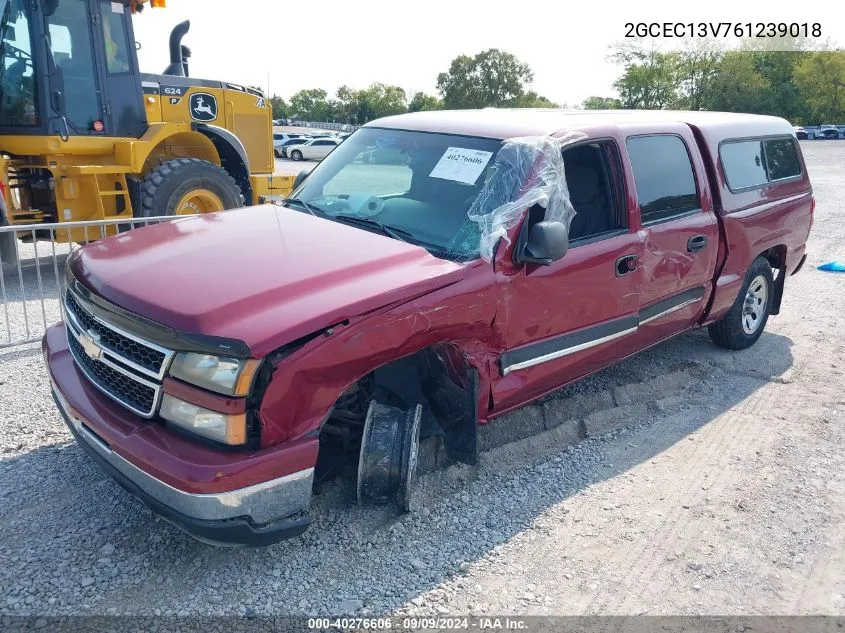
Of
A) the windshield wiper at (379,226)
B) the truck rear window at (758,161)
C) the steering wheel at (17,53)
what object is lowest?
the windshield wiper at (379,226)

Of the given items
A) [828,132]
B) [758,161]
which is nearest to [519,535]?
[758,161]

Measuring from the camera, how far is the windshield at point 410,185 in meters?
3.55

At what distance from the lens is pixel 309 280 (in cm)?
294

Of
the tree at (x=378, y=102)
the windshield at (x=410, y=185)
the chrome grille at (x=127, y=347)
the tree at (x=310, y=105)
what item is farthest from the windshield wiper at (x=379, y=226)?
the tree at (x=310, y=105)

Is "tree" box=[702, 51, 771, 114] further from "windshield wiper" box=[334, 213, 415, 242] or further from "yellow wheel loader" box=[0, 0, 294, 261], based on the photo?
"windshield wiper" box=[334, 213, 415, 242]

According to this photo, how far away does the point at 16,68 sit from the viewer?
7105 mm

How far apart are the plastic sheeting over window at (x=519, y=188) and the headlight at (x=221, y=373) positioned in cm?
136

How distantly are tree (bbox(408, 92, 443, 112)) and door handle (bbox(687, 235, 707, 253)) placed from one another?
266 ft

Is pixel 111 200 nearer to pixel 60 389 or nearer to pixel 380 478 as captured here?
pixel 60 389

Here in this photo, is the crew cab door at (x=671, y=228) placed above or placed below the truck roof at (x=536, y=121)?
below

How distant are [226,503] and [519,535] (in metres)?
1.48

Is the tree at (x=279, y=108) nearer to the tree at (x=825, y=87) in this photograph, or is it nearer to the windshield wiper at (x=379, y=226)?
the tree at (x=825, y=87)

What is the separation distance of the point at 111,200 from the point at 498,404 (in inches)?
235

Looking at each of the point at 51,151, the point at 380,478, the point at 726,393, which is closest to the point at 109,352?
the point at 380,478
